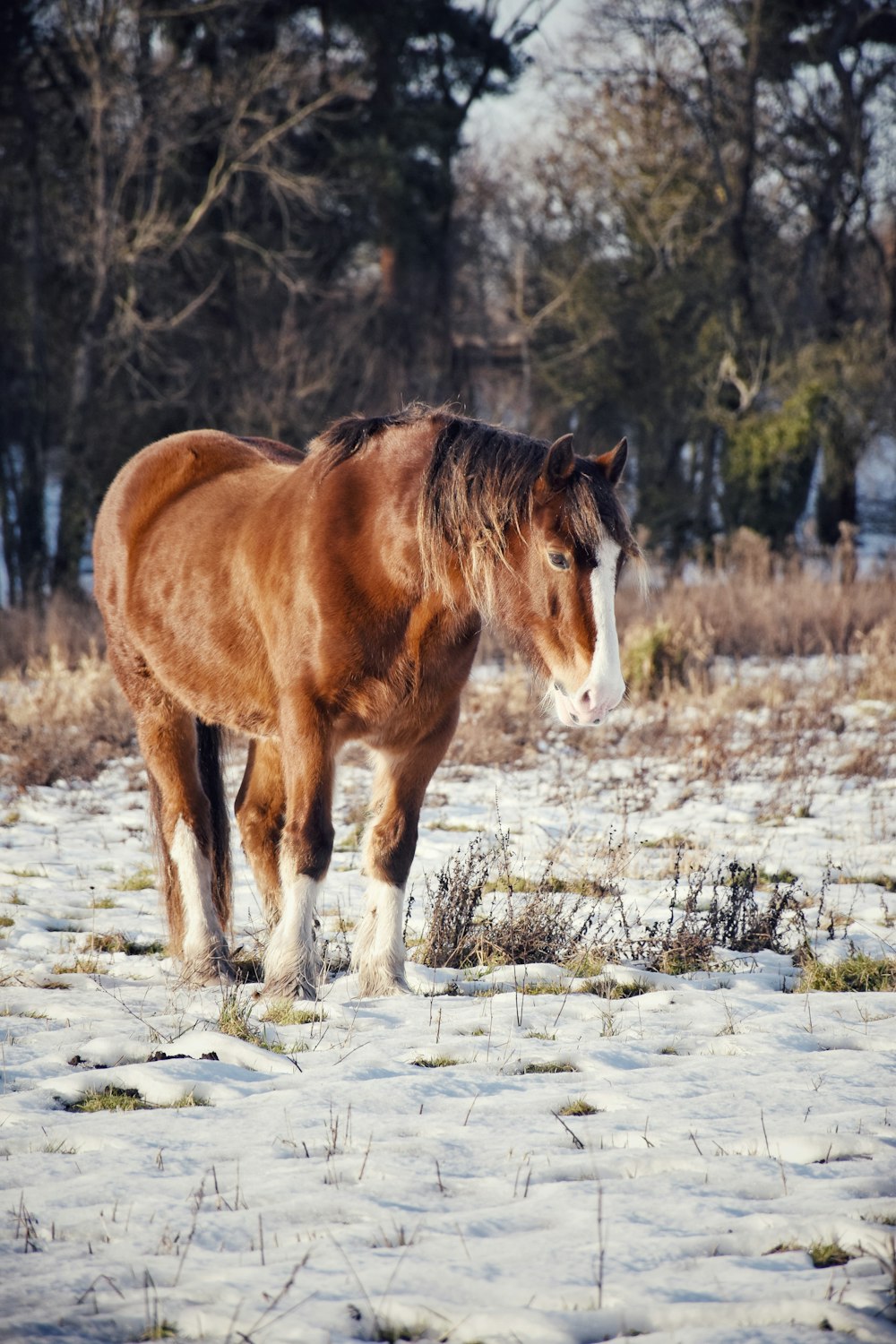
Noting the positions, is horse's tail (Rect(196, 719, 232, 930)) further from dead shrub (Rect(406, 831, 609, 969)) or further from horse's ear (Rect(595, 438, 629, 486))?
horse's ear (Rect(595, 438, 629, 486))

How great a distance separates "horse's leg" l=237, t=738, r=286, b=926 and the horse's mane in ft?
4.72

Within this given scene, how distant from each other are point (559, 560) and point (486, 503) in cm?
29

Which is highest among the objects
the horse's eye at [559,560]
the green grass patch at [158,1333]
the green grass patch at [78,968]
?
the horse's eye at [559,560]

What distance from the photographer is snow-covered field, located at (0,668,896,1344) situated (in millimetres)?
1828

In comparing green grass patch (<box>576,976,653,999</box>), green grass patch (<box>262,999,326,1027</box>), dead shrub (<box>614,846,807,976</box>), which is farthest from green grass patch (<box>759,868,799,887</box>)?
green grass patch (<box>262,999,326,1027</box>)

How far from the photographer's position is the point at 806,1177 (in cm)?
233

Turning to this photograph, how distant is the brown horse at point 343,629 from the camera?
3.48m

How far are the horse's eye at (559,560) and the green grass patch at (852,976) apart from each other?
1635mm

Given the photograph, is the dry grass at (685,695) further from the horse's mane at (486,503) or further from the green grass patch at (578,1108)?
the green grass patch at (578,1108)

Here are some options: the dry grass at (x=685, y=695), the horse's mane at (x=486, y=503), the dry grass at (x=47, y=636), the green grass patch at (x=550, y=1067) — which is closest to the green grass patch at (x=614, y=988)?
the green grass patch at (x=550, y=1067)

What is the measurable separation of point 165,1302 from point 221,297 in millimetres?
20259

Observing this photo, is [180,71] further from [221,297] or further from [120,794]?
[120,794]

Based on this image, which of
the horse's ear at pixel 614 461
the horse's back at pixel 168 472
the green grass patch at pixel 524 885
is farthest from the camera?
the green grass patch at pixel 524 885

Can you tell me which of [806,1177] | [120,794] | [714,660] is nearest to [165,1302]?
[806,1177]
